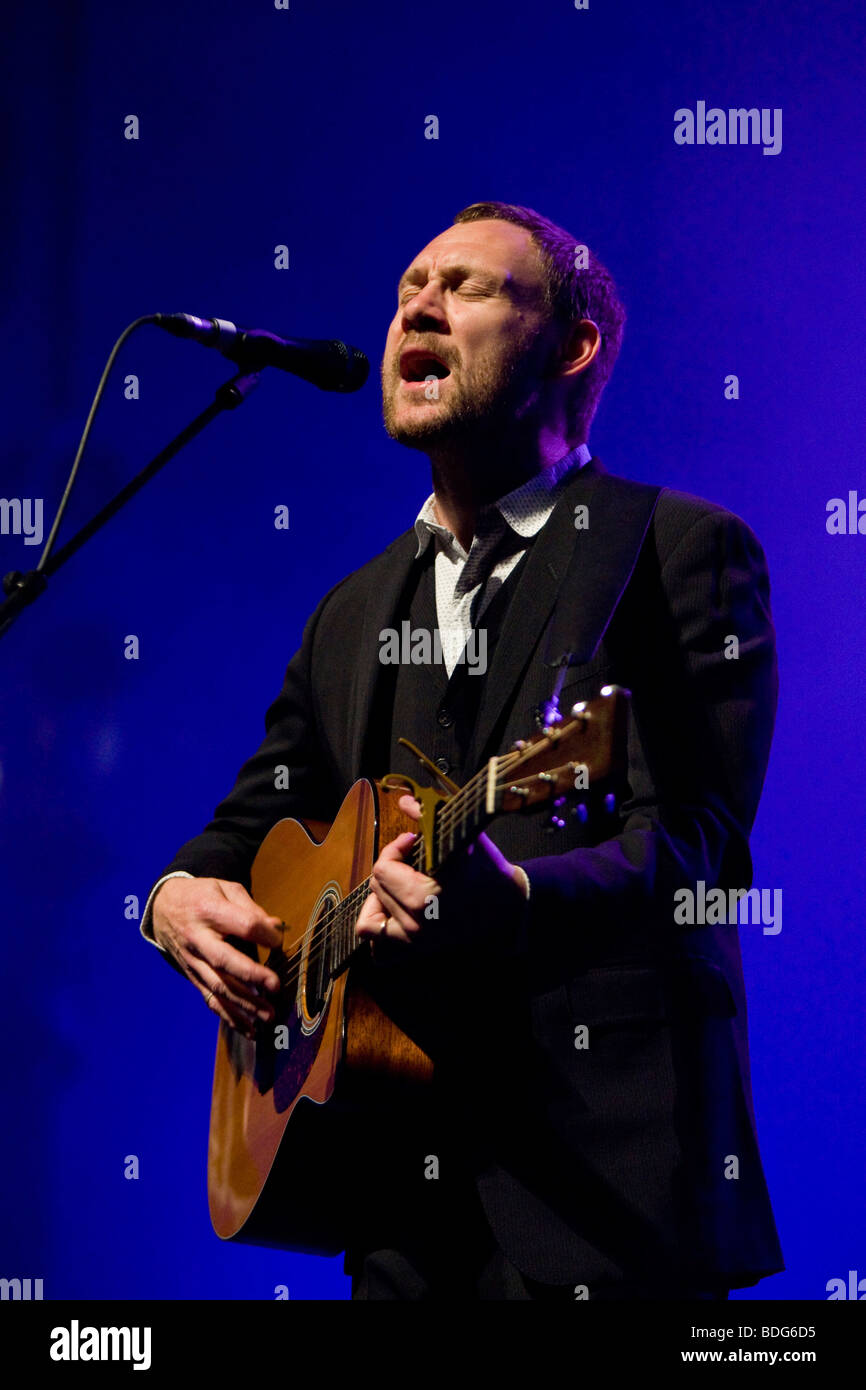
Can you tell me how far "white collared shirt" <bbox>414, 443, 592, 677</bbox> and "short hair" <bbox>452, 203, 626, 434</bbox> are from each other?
0.51ft

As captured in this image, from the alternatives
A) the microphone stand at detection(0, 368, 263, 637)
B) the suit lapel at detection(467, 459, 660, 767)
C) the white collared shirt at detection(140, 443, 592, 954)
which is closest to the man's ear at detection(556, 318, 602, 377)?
the white collared shirt at detection(140, 443, 592, 954)

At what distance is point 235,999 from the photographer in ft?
7.23

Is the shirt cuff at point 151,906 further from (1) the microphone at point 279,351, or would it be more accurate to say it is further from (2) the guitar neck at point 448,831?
(1) the microphone at point 279,351

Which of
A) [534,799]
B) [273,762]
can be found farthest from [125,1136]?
[534,799]

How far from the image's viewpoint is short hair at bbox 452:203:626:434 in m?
2.30

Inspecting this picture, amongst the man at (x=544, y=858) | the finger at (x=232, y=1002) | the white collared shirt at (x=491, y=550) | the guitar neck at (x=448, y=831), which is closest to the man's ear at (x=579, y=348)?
the man at (x=544, y=858)

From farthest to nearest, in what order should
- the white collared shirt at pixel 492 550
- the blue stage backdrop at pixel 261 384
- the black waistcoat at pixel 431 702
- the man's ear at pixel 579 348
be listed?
the blue stage backdrop at pixel 261 384
the man's ear at pixel 579 348
the white collared shirt at pixel 492 550
the black waistcoat at pixel 431 702

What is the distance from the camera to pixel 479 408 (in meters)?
2.17

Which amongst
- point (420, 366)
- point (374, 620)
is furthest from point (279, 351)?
point (374, 620)

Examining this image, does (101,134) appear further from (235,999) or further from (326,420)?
(235,999)

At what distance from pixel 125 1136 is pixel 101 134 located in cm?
268

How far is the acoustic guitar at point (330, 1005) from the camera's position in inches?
59.6

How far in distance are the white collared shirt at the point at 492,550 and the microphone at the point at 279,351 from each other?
41cm

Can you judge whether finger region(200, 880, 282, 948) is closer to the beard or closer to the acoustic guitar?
the acoustic guitar
